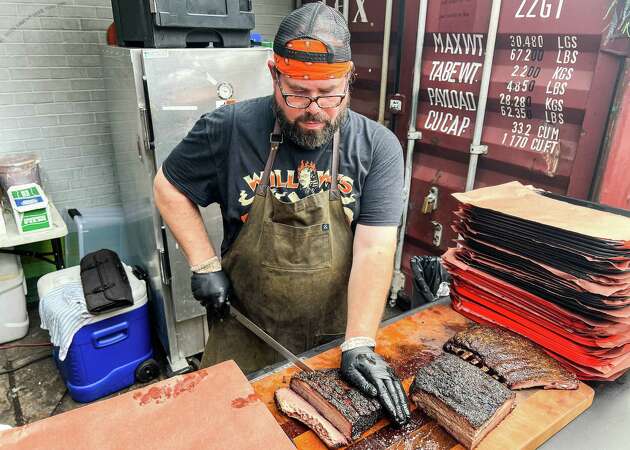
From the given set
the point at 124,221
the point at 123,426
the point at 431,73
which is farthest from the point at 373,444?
the point at 124,221

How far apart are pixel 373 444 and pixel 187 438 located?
467mm

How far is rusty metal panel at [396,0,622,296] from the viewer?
251 cm

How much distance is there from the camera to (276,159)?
70.5 inches

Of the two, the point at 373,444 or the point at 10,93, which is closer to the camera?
the point at 373,444

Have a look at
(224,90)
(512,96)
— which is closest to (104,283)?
(224,90)

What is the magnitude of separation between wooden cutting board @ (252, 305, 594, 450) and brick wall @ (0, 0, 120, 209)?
3710 mm

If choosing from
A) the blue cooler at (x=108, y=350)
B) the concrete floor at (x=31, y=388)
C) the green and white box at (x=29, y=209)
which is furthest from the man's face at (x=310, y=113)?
the concrete floor at (x=31, y=388)

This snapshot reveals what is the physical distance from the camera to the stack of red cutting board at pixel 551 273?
4.59ft

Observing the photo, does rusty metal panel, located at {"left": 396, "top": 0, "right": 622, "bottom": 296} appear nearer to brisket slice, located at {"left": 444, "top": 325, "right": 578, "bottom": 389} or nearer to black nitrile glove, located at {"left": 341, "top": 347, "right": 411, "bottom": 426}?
brisket slice, located at {"left": 444, "top": 325, "right": 578, "bottom": 389}

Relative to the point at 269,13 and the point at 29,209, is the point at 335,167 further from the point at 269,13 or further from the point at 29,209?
the point at 269,13

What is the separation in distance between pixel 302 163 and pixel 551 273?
97 cm

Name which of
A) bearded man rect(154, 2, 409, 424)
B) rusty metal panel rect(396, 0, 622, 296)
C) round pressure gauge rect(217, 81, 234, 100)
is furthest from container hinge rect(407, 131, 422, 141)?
bearded man rect(154, 2, 409, 424)

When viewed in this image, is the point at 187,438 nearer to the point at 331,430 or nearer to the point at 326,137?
the point at 331,430

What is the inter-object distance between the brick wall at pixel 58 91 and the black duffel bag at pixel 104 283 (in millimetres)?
1337
